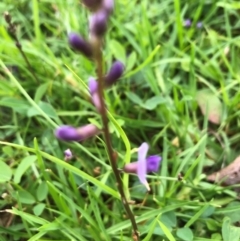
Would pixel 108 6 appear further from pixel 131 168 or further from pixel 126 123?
pixel 126 123

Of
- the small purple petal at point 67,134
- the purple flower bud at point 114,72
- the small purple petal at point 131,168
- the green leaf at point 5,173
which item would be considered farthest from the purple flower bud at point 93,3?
the green leaf at point 5,173

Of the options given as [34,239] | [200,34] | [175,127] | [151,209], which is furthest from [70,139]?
[200,34]

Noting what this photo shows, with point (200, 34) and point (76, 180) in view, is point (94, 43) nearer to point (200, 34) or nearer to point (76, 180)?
point (76, 180)

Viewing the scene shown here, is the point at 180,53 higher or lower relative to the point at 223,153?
higher

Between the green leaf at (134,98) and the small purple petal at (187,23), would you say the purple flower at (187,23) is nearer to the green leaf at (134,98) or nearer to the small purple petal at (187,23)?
the small purple petal at (187,23)

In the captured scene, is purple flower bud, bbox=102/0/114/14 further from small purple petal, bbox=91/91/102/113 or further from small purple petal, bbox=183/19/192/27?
small purple petal, bbox=183/19/192/27

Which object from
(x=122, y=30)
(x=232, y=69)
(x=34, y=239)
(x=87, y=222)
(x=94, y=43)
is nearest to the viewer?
(x=94, y=43)
